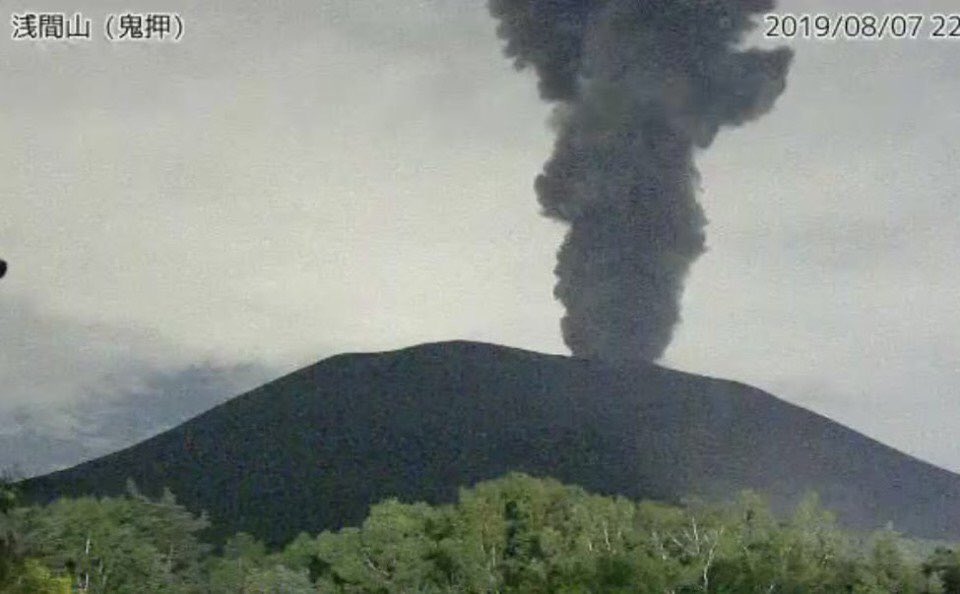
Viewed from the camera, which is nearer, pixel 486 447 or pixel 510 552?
pixel 510 552

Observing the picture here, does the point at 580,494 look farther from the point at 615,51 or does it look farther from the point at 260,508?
the point at 615,51

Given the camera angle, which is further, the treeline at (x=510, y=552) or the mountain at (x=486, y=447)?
the mountain at (x=486, y=447)

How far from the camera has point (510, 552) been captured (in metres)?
32.0

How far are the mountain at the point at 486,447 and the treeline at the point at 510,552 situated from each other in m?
14.2

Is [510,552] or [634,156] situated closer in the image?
[510,552]

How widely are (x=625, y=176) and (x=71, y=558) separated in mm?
36116

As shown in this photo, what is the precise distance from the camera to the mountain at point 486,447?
164 feet

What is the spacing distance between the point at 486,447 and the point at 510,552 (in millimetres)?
21631

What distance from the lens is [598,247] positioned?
5706cm

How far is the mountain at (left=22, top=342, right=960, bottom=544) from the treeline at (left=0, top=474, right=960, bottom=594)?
46.4 feet

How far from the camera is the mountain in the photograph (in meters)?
50.0

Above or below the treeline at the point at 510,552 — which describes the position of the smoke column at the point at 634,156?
above

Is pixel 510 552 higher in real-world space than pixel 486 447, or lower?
lower

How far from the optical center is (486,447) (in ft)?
176
